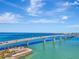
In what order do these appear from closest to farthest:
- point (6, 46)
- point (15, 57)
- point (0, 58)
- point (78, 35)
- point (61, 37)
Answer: point (0, 58) < point (15, 57) < point (6, 46) < point (61, 37) < point (78, 35)

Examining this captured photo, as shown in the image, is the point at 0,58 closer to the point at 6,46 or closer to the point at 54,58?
the point at 54,58

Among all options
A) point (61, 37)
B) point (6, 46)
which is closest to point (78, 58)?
point (6, 46)

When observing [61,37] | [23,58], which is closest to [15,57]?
[23,58]

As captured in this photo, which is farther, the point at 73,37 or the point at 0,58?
the point at 73,37

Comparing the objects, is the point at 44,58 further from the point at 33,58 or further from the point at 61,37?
the point at 61,37

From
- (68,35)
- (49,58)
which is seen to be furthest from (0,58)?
(68,35)

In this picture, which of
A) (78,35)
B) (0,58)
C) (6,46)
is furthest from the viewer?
(78,35)

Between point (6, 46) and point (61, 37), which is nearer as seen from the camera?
point (6, 46)

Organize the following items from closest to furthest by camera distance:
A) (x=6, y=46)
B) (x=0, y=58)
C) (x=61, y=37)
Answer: (x=0, y=58), (x=6, y=46), (x=61, y=37)

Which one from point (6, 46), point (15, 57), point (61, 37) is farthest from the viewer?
point (61, 37)

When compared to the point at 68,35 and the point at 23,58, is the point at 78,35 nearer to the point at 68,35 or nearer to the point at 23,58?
the point at 68,35
